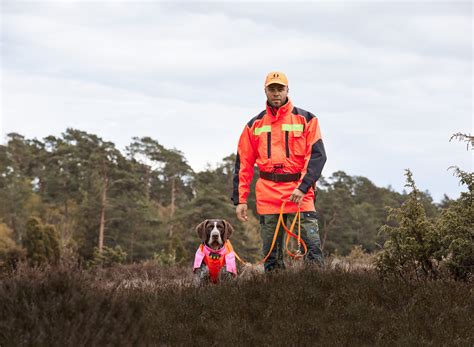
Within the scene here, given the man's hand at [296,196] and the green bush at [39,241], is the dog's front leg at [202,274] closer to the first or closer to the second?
the man's hand at [296,196]

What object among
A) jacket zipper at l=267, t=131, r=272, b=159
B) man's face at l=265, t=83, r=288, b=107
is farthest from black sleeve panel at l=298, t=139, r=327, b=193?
man's face at l=265, t=83, r=288, b=107

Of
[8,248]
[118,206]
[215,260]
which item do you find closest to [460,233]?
[215,260]

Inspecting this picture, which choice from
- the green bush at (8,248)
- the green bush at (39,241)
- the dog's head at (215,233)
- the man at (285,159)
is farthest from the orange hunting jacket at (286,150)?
the green bush at (39,241)

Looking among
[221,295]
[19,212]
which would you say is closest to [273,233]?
[221,295]

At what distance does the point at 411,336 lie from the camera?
535 cm

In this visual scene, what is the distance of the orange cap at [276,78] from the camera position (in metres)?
7.72

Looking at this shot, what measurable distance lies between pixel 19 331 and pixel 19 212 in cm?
5085

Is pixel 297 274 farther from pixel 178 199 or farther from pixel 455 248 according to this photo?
pixel 178 199

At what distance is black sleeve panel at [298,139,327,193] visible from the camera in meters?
7.51

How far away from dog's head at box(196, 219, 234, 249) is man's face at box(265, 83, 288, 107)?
71.1 inches

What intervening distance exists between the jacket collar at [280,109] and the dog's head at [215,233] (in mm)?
1671

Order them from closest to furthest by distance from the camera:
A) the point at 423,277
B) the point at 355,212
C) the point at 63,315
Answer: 1. the point at 63,315
2. the point at 423,277
3. the point at 355,212

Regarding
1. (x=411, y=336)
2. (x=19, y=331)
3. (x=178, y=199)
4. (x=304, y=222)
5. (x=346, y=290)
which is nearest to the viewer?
(x=19, y=331)

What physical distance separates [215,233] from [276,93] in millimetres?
2023
